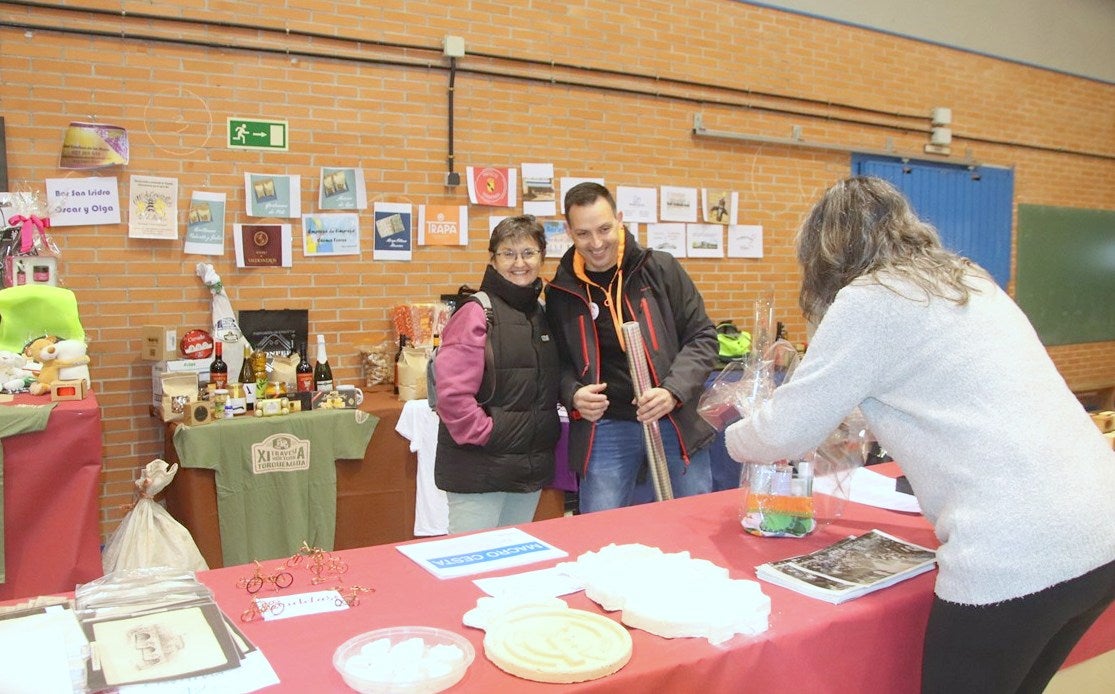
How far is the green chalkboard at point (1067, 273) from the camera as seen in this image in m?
7.38

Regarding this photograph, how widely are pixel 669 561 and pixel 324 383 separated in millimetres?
2723

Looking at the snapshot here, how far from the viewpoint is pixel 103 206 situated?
396cm

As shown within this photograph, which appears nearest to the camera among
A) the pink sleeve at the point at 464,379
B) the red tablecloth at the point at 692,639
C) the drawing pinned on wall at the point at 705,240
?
the red tablecloth at the point at 692,639

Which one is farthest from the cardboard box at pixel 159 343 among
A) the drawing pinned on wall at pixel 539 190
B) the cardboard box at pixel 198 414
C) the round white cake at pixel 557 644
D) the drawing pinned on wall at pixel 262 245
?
the round white cake at pixel 557 644

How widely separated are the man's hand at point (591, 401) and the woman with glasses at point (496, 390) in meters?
0.17

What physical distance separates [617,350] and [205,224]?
94.2 inches

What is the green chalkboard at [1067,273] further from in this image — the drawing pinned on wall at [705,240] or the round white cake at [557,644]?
the round white cake at [557,644]

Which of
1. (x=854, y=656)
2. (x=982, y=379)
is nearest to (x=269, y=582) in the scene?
(x=854, y=656)

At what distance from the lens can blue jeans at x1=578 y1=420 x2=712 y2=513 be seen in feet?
9.18

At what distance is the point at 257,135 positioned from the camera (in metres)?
4.25

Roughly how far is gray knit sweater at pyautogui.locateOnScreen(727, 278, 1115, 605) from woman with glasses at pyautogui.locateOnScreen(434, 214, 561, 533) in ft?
4.27

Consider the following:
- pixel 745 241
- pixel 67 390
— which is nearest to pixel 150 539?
pixel 67 390

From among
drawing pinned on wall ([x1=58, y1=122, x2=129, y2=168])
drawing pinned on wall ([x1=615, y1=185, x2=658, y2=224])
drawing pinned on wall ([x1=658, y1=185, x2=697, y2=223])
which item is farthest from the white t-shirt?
drawing pinned on wall ([x1=658, y1=185, x2=697, y2=223])

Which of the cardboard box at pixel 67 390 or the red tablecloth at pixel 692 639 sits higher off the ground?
the cardboard box at pixel 67 390
